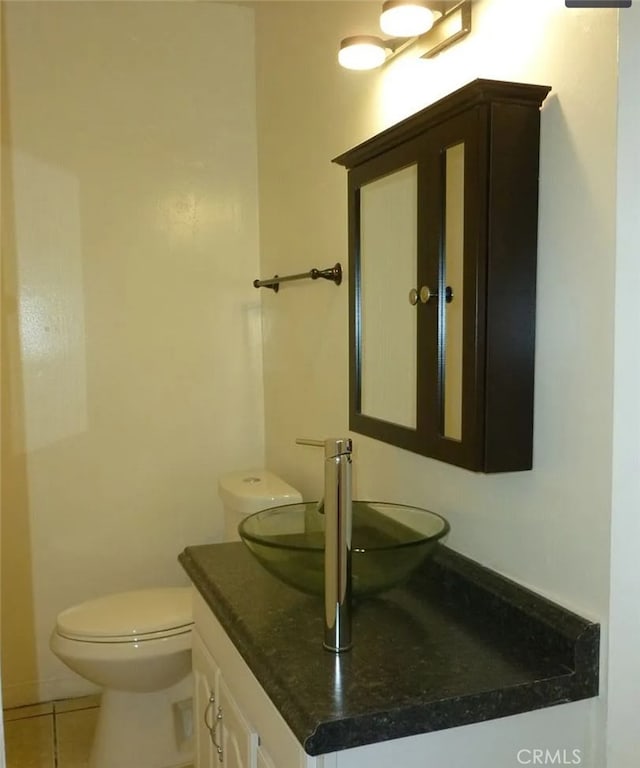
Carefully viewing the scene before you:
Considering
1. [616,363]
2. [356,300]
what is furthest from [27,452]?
[616,363]

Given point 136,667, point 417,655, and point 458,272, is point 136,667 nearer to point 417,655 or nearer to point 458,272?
point 417,655

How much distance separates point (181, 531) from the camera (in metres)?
2.75

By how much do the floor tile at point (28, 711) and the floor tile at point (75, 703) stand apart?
26 mm

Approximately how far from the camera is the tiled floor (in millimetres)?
2338

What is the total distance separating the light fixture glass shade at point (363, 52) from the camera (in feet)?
5.27

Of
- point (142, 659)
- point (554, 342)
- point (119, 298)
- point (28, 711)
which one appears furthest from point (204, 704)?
point (119, 298)

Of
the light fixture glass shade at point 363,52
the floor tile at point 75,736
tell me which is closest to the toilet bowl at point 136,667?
the floor tile at point 75,736

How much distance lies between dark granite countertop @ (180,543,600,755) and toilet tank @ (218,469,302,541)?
0.68 metres

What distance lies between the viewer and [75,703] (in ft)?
8.65

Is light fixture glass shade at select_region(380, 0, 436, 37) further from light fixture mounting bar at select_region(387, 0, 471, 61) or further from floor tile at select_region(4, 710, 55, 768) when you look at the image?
floor tile at select_region(4, 710, 55, 768)

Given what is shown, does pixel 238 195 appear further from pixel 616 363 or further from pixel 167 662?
pixel 616 363

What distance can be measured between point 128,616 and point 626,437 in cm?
159

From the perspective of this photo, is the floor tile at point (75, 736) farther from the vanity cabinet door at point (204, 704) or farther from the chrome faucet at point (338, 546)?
the chrome faucet at point (338, 546)

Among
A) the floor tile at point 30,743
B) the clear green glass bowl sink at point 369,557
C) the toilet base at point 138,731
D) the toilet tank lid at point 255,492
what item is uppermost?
the clear green glass bowl sink at point 369,557
